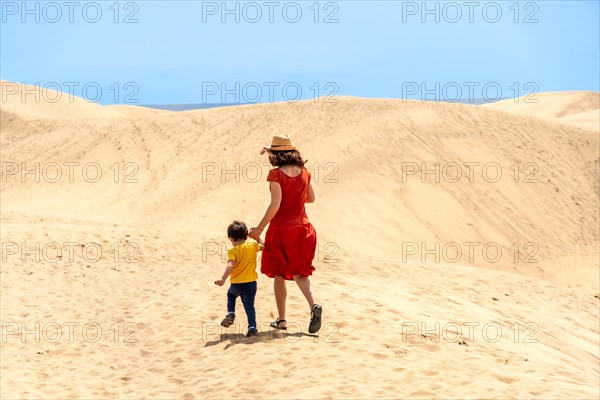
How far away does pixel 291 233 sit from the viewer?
8219 mm

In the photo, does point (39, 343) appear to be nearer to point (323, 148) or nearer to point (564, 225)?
point (323, 148)

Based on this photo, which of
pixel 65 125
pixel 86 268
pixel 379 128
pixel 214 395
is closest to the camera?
pixel 214 395

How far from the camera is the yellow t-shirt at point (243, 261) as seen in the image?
8500 millimetres

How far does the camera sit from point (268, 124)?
94.8 ft

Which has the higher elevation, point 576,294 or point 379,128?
point 379,128

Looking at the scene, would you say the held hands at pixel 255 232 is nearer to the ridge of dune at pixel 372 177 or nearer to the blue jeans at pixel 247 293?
the blue jeans at pixel 247 293

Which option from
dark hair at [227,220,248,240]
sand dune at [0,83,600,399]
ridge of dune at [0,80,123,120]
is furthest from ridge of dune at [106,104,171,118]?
dark hair at [227,220,248,240]

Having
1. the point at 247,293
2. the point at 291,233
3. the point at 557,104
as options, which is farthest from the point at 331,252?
the point at 557,104

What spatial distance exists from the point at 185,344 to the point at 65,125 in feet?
94.4

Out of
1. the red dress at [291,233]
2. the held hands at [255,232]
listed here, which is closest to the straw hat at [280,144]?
the red dress at [291,233]

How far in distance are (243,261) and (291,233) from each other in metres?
0.75

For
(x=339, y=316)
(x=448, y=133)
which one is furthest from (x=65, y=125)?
(x=339, y=316)

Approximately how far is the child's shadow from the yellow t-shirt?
72cm

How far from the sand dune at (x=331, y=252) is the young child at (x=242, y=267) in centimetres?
33
